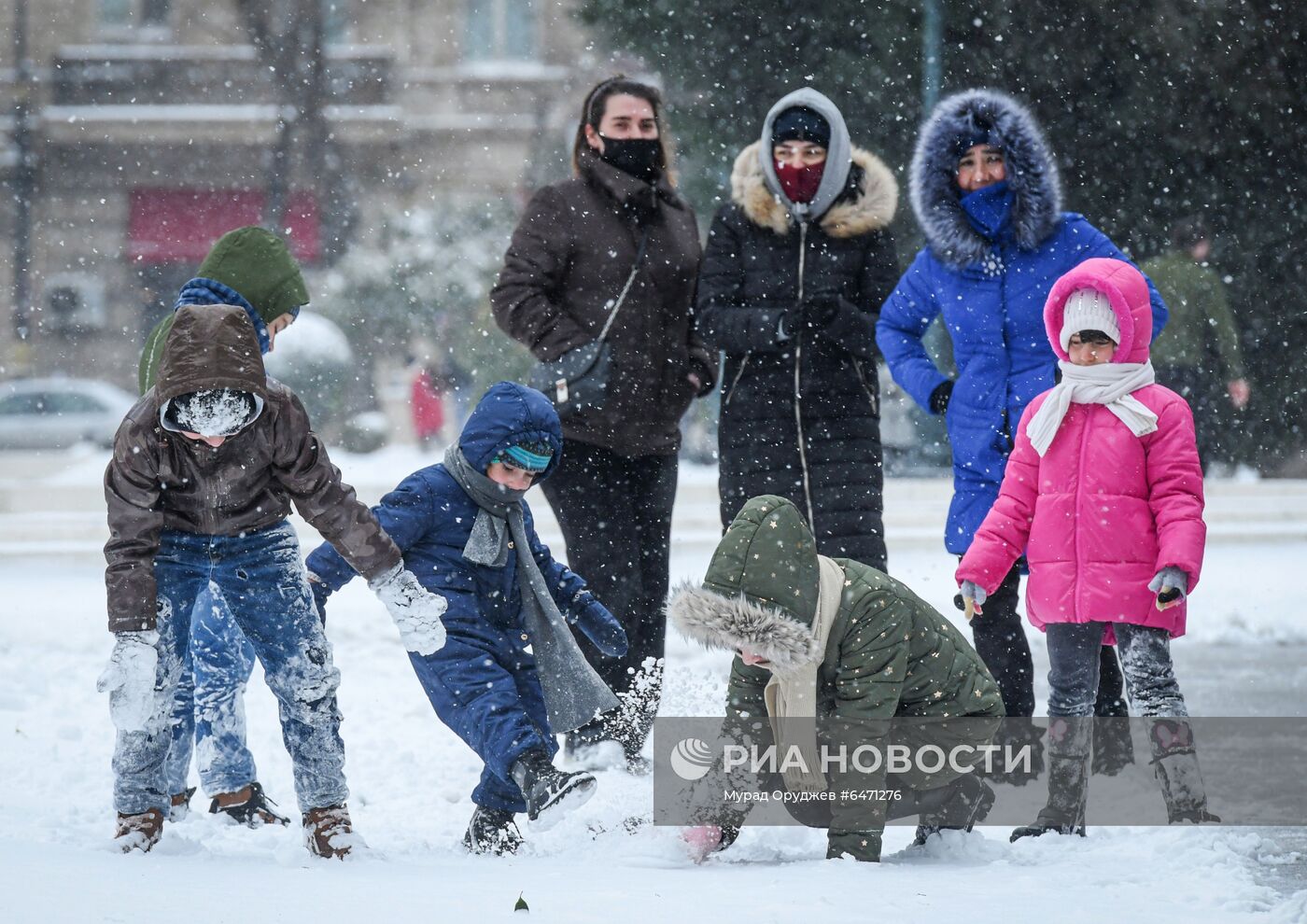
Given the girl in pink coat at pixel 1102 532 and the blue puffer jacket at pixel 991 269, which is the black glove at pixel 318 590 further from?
the blue puffer jacket at pixel 991 269

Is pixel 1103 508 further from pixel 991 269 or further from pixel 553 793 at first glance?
pixel 553 793

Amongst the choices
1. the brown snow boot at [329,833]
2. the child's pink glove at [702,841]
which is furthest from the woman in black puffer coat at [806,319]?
Result: the brown snow boot at [329,833]

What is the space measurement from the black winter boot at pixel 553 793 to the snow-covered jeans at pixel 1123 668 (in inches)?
52.9

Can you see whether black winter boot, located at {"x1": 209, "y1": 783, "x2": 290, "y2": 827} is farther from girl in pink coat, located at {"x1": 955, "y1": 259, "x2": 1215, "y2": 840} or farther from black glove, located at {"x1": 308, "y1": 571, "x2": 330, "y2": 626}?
girl in pink coat, located at {"x1": 955, "y1": 259, "x2": 1215, "y2": 840}

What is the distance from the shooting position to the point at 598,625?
15.1ft

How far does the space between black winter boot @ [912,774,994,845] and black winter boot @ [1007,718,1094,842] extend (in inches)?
7.0

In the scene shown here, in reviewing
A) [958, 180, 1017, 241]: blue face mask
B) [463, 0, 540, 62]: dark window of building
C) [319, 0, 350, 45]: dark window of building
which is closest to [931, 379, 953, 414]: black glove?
[958, 180, 1017, 241]: blue face mask

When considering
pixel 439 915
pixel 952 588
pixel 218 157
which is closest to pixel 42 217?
pixel 218 157

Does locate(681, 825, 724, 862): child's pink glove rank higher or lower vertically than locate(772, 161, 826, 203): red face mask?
lower

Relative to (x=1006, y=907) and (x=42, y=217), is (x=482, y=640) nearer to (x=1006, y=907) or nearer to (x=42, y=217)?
(x=1006, y=907)

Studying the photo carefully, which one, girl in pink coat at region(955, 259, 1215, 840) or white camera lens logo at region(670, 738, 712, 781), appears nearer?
white camera lens logo at region(670, 738, 712, 781)

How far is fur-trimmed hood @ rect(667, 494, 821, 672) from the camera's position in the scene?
12.6 feet

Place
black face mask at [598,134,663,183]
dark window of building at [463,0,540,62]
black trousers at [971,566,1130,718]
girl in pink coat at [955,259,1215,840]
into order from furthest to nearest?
dark window of building at [463,0,540,62] < black face mask at [598,134,663,183] < black trousers at [971,566,1130,718] < girl in pink coat at [955,259,1215,840]

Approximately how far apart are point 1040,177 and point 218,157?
89.4ft
